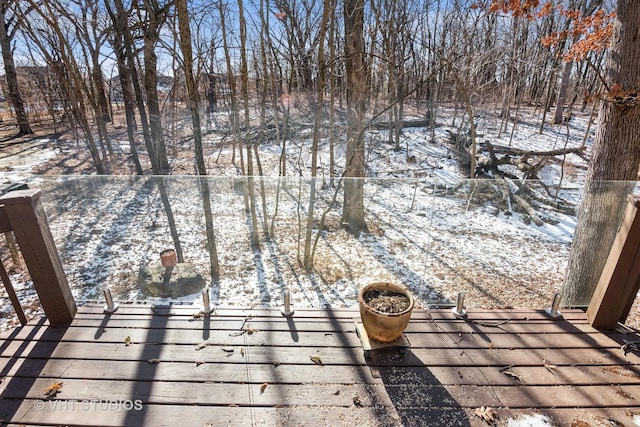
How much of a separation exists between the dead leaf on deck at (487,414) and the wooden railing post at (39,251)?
2.69 meters

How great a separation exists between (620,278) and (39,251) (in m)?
3.86

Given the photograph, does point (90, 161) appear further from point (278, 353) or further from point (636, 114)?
point (636, 114)

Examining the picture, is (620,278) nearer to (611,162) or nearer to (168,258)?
(611,162)

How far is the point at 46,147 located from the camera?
38.7 ft

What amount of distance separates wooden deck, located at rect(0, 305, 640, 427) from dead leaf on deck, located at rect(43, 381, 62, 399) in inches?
1.0

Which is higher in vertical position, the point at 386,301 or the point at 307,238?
the point at 386,301

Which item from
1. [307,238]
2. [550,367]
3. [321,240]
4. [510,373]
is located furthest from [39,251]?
[550,367]

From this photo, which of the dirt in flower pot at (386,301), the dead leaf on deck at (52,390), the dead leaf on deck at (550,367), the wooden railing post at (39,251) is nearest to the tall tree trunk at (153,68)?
the wooden railing post at (39,251)

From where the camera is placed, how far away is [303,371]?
192 cm

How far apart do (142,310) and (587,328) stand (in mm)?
3239

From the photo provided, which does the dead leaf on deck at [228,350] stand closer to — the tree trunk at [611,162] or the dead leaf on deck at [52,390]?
the dead leaf on deck at [52,390]

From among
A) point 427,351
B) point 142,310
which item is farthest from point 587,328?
point 142,310

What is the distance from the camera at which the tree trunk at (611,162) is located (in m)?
Answer: 2.58

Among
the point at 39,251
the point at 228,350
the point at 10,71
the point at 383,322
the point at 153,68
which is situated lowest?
the point at 228,350
